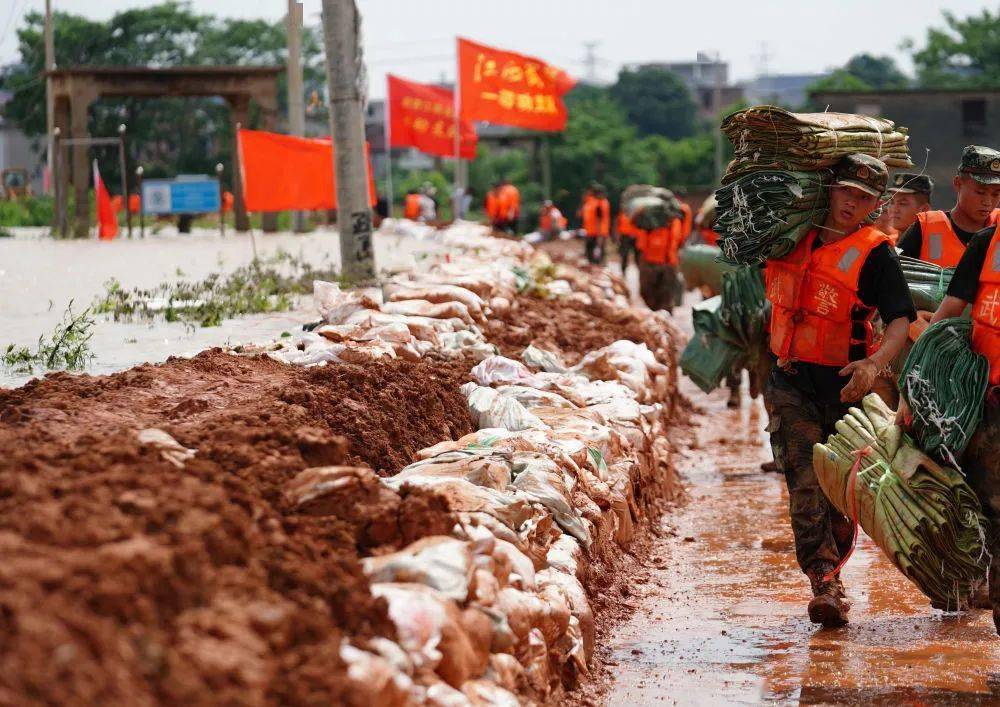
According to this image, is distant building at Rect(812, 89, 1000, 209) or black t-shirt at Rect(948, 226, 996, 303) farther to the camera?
distant building at Rect(812, 89, 1000, 209)

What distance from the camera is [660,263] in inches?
661

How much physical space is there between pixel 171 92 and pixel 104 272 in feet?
34.2

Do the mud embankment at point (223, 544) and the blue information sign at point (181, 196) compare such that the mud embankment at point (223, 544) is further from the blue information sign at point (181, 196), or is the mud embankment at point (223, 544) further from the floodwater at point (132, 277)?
the blue information sign at point (181, 196)

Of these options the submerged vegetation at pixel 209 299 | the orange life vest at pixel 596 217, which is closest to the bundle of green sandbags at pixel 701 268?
the submerged vegetation at pixel 209 299

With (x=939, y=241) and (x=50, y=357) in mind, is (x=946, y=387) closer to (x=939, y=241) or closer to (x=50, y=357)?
(x=939, y=241)

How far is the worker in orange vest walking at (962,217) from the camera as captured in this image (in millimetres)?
6332

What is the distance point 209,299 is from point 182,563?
823 centimetres

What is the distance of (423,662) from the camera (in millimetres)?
3611

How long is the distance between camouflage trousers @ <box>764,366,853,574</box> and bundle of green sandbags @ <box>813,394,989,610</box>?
0.54 meters

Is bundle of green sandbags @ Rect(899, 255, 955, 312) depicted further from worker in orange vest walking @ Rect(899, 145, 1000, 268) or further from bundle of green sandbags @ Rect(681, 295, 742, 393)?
bundle of green sandbags @ Rect(681, 295, 742, 393)

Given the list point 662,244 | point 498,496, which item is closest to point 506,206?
point 662,244

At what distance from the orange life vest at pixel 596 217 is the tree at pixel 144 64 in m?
25.4

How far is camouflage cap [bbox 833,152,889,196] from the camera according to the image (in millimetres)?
5832

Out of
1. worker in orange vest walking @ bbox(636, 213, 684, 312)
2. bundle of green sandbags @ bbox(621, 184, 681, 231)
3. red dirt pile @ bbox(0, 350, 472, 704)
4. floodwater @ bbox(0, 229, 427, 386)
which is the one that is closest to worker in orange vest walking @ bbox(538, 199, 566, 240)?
floodwater @ bbox(0, 229, 427, 386)
